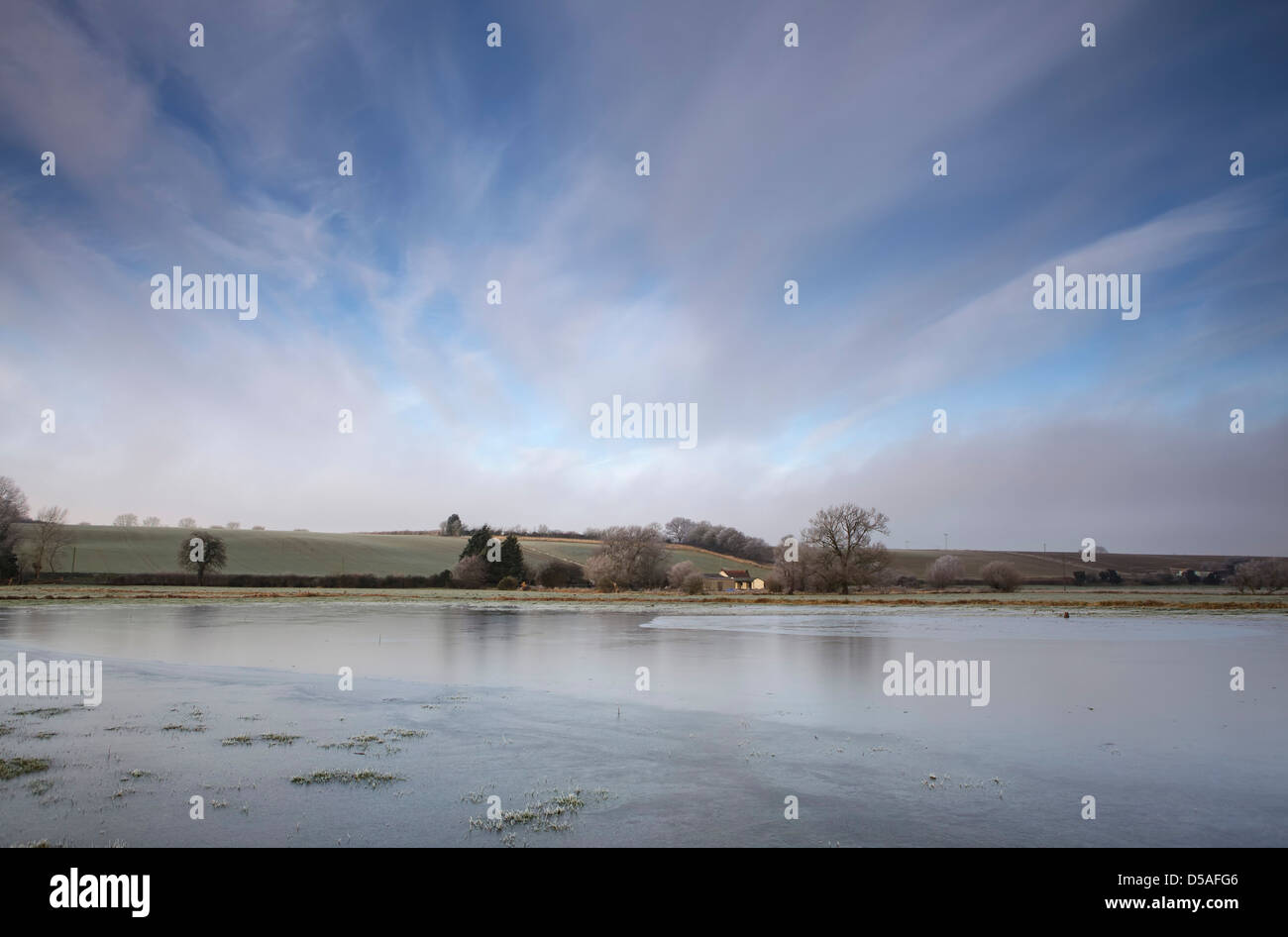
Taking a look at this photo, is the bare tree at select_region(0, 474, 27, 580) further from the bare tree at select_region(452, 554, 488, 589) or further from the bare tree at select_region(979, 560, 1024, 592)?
the bare tree at select_region(979, 560, 1024, 592)

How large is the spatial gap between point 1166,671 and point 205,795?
2107cm

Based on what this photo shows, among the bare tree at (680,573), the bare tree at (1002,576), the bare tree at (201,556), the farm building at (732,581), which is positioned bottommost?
the farm building at (732,581)

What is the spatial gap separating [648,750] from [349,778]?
3921 millimetres

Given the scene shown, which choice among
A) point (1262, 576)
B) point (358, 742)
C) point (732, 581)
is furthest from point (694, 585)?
point (358, 742)

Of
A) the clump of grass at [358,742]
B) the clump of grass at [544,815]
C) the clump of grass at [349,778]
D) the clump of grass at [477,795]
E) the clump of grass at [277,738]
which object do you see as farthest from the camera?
the clump of grass at [277,738]

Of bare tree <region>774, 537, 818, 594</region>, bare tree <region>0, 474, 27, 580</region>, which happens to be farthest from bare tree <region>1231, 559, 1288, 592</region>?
bare tree <region>0, 474, 27, 580</region>

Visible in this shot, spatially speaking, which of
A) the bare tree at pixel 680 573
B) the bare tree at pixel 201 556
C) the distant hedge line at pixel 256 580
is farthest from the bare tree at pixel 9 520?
the bare tree at pixel 680 573

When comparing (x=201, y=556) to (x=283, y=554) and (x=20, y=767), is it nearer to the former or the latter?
(x=283, y=554)

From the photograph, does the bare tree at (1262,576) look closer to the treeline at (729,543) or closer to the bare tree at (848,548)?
the bare tree at (848,548)

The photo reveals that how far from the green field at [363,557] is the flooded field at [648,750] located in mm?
76284

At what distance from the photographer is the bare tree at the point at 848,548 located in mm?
79500
